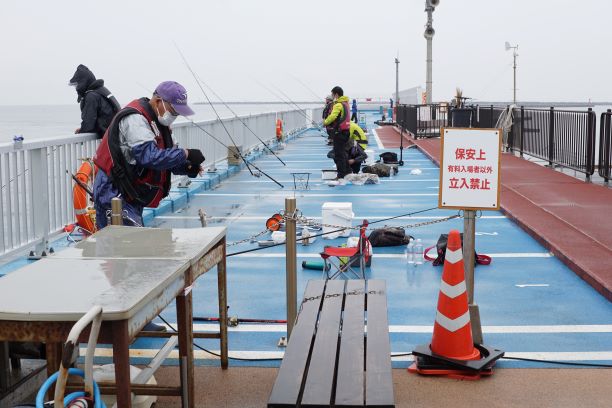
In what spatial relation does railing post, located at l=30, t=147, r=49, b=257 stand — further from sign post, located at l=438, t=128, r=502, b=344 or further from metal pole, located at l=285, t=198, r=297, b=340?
sign post, located at l=438, t=128, r=502, b=344

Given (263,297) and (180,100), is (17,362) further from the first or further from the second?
(263,297)

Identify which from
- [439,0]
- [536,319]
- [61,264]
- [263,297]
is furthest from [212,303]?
[439,0]

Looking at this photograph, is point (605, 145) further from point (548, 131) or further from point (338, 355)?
point (338, 355)

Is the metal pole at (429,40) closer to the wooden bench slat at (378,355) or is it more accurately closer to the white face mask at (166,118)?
the white face mask at (166,118)

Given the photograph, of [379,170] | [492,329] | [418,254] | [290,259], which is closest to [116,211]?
[290,259]

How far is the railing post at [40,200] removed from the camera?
8.22 meters

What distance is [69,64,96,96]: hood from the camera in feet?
30.7

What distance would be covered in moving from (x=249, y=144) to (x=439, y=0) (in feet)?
50.2

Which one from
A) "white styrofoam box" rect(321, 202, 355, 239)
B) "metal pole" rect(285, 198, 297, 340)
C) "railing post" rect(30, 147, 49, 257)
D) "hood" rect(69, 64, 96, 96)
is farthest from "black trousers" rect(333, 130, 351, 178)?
"metal pole" rect(285, 198, 297, 340)

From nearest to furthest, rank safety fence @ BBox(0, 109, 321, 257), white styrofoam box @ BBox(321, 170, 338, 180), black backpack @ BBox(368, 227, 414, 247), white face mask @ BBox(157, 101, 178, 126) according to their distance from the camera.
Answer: white face mask @ BBox(157, 101, 178, 126) → safety fence @ BBox(0, 109, 321, 257) → black backpack @ BBox(368, 227, 414, 247) → white styrofoam box @ BBox(321, 170, 338, 180)

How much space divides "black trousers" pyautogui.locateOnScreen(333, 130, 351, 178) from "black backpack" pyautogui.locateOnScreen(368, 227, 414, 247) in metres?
6.94

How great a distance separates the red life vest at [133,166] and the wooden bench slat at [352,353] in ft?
5.81

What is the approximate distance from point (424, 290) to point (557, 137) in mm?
11256

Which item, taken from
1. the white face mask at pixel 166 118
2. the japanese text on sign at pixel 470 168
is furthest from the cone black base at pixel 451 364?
the white face mask at pixel 166 118
